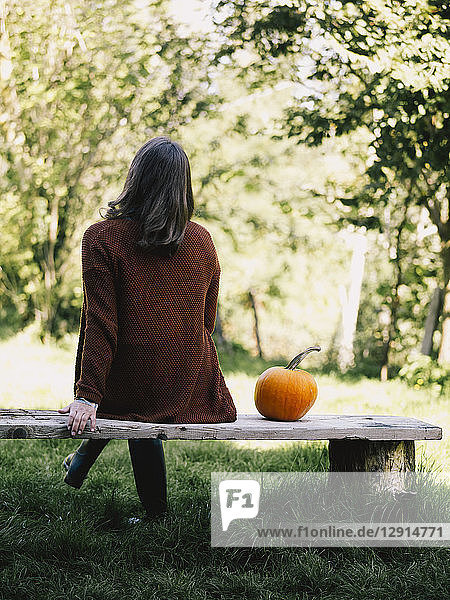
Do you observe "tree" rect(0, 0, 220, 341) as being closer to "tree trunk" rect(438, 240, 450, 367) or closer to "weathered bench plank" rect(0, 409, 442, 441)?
"tree trunk" rect(438, 240, 450, 367)

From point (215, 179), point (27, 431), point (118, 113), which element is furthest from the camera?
point (215, 179)

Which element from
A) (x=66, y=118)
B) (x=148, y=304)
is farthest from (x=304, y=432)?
(x=66, y=118)

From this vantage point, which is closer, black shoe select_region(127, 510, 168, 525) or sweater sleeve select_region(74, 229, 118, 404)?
sweater sleeve select_region(74, 229, 118, 404)

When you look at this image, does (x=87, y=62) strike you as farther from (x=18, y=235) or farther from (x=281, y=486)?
(x=281, y=486)

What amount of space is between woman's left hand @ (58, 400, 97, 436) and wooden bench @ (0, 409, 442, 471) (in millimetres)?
34

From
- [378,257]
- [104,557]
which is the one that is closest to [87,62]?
[378,257]

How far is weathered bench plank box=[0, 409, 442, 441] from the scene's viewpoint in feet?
9.29

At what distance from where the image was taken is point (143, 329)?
3.03m

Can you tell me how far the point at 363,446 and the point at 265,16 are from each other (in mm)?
4219

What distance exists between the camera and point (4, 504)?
12.1 feet

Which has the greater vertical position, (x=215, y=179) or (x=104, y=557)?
(x=104, y=557)

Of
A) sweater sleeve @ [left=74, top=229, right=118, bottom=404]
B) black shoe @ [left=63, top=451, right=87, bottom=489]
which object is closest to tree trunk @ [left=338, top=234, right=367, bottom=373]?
black shoe @ [left=63, top=451, right=87, bottom=489]

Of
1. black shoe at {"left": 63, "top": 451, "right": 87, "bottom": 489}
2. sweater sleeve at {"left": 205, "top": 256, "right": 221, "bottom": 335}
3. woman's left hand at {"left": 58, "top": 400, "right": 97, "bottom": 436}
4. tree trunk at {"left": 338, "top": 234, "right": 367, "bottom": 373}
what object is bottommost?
tree trunk at {"left": 338, "top": 234, "right": 367, "bottom": 373}

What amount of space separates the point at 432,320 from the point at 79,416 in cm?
623
